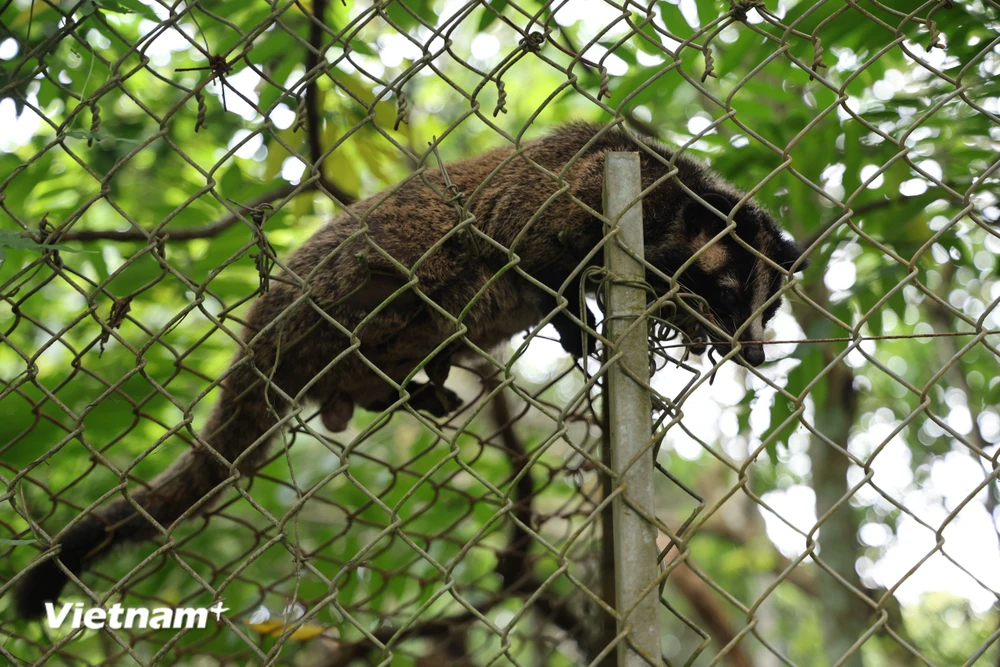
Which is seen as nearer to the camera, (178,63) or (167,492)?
(167,492)

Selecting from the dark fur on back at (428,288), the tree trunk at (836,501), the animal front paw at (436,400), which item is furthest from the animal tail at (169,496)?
the tree trunk at (836,501)

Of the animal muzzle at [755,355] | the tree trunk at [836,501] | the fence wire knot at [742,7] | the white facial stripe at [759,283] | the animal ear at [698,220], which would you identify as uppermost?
the fence wire knot at [742,7]

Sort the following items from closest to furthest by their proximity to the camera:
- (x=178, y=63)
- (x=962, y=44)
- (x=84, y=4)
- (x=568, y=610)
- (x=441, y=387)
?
(x=84, y=4)
(x=962, y=44)
(x=441, y=387)
(x=568, y=610)
(x=178, y=63)

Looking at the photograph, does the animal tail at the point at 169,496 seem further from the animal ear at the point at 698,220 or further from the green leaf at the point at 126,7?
the animal ear at the point at 698,220

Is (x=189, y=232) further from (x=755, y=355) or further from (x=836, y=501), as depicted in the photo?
(x=836, y=501)

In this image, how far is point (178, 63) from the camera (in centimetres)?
553

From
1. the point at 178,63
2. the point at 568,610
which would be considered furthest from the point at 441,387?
the point at 178,63

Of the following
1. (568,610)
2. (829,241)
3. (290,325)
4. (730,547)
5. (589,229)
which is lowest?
(730,547)

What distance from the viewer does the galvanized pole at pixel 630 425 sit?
1.95 meters

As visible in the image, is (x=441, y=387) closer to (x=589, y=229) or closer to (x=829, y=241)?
(x=589, y=229)

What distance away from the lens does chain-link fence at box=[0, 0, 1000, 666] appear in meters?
2.09

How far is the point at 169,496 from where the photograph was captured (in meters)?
3.37

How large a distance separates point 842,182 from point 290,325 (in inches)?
106

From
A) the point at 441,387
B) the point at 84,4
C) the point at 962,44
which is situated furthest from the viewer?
the point at 441,387
